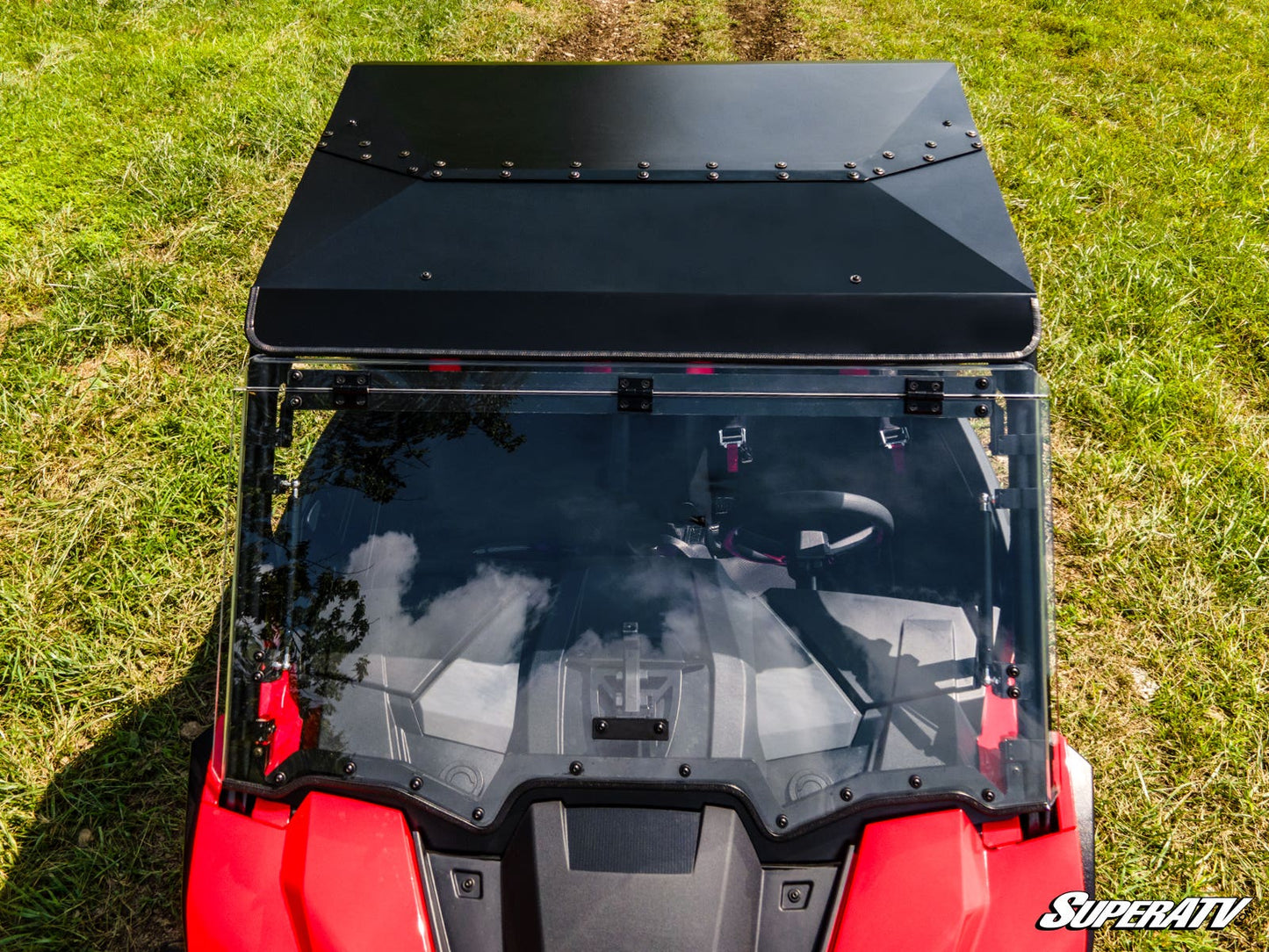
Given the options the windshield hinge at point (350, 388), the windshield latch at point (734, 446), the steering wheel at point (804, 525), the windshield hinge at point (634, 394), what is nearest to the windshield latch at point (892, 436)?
the steering wheel at point (804, 525)

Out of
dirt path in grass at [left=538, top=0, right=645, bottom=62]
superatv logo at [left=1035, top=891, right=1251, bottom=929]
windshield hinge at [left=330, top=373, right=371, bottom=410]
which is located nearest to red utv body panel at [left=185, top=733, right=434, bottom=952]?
windshield hinge at [left=330, top=373, right=371, bottom=410]

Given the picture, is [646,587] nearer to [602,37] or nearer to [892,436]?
[892,436]

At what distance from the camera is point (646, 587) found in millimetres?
1889

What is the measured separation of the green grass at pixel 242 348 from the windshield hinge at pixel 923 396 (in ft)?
4.60

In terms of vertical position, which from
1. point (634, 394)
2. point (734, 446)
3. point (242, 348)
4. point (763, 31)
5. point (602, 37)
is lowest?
point (734, 446)

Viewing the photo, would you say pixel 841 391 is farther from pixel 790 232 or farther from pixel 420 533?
pixel 420 533

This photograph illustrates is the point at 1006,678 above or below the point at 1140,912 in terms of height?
above

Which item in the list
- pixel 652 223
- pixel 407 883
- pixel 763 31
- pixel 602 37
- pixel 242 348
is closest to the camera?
pixel 407 883

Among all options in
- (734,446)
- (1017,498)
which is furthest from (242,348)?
(1017,498)

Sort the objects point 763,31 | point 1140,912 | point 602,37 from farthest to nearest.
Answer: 1. point 763,31
2. point 602,37
3. point 1140,912

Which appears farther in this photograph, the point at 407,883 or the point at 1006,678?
the point at 1006,678

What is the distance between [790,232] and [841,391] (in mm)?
412

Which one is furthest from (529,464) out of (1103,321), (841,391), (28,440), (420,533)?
(1103,321)

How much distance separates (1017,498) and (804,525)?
433mm
